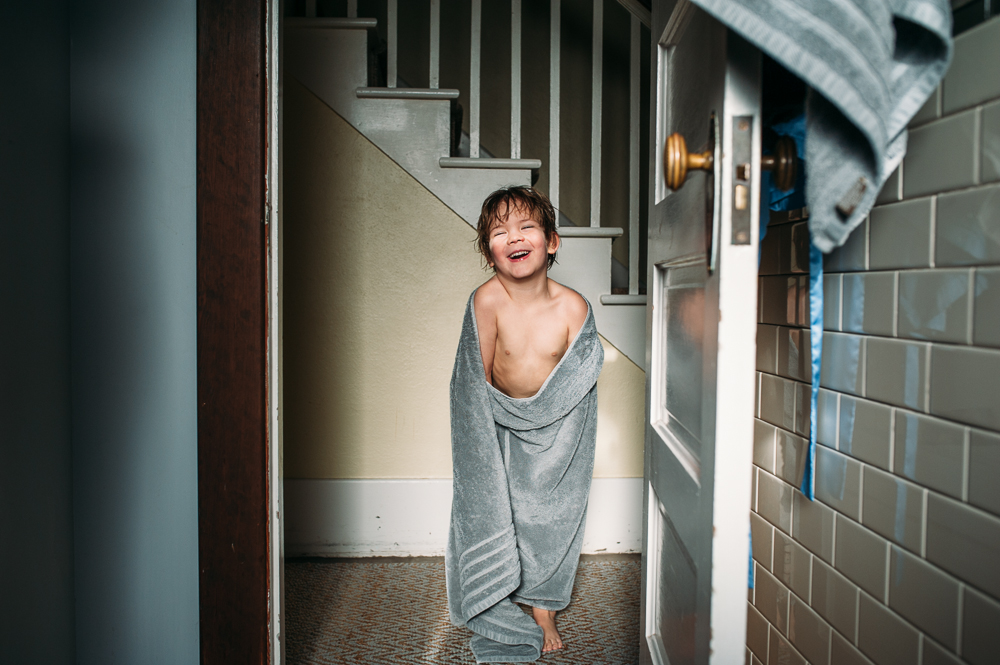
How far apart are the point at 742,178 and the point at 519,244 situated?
0.84 metres

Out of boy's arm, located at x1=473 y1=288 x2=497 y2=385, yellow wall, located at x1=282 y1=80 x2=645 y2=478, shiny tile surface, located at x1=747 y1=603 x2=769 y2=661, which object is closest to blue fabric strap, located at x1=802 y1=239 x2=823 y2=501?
shiny tile surface, located at x1=747 y1=603 x2=769 y2=661

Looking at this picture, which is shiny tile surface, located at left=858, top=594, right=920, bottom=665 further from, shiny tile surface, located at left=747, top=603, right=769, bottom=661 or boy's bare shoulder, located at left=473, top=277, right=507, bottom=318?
boy's bare shoulder, located at left=473, top=277, right=507, bottom=318

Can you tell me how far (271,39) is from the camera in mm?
869

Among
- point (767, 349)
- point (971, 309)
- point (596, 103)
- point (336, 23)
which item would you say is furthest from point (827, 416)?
point (336, 23)

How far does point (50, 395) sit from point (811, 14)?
109 cm

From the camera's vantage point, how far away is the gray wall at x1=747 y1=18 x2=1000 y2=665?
601mm

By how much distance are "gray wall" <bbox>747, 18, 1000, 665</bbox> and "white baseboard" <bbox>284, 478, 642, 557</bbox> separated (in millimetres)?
1033

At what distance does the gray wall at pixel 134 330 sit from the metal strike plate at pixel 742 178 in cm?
80

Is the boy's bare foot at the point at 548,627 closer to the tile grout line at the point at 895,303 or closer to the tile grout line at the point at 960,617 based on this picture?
the tile grout line at the point at 960,617

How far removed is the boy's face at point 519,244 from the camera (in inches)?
53.1

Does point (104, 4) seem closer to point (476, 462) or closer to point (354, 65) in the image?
point (354, 65)

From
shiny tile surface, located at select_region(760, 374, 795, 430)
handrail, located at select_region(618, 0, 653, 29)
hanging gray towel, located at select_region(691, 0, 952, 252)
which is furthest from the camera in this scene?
handrail, located at select_region(618, 0, 653, 29)

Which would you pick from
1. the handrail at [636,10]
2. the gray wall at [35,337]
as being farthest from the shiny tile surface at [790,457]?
the handrail at [636,10]

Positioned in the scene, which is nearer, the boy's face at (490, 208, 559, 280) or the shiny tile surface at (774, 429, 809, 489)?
the shiny tile surface at (774, 429, 809, 489)
